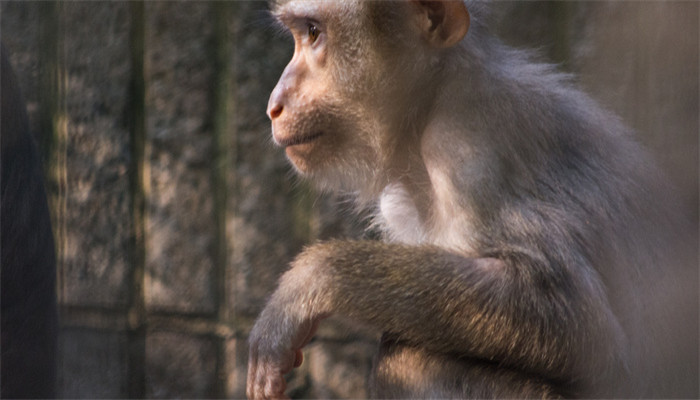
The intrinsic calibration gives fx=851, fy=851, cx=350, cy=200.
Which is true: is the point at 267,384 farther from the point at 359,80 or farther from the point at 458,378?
the point at 359,80

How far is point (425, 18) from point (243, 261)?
6.24 feet

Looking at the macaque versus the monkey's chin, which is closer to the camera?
the macaque

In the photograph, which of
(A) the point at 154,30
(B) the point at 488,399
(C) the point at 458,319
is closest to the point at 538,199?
(C) the point at 458,319

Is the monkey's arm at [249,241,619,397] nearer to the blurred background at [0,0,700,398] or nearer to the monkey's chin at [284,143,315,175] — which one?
the monkey's chin at [284,143,315,175]

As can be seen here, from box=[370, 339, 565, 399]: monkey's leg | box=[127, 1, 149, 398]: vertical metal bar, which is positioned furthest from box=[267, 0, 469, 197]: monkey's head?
box=[127, 1, 149, 398]: vertical metal bar

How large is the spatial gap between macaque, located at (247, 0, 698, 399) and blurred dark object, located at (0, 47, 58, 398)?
1.07m

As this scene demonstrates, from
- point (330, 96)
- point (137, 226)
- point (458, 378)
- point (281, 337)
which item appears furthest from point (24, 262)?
point (458, 378)

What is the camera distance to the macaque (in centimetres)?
274

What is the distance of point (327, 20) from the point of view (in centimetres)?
296

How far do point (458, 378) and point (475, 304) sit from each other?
28 cm

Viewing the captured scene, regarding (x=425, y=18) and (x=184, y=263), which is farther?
(x=184, y=263)

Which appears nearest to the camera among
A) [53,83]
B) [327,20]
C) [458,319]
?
[458,319]

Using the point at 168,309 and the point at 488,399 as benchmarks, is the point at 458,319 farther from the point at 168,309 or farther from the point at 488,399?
the point at 168,309

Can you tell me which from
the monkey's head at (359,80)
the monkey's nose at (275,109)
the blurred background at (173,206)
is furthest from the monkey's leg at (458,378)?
the blurred background at (173,206)
